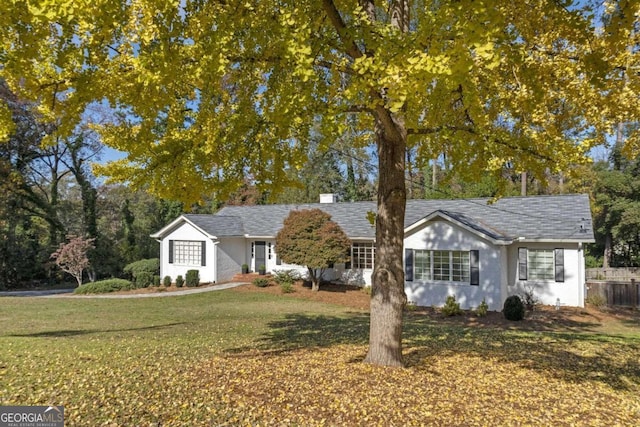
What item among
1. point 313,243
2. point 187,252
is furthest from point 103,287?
point 313,243

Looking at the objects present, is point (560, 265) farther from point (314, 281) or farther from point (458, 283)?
point (314, 281)

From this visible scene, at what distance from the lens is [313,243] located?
1870cm

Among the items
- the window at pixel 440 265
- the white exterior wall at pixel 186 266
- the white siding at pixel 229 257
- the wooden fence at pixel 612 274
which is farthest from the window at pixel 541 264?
the white exterior wall at pixel 186 266

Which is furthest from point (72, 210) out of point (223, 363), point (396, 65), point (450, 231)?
point (396, 65)

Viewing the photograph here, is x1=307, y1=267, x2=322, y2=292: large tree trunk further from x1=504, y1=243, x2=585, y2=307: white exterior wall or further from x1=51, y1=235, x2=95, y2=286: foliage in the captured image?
x1=51, y1=235, x2=95, y2=286: foliage

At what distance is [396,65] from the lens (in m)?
3.85

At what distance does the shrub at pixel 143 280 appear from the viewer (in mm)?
22391

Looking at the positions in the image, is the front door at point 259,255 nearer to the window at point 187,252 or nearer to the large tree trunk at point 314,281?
the window at point 187,252

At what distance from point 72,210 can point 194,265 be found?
1149cm

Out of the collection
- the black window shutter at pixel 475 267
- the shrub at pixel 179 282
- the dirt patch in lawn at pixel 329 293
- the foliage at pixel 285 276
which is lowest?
the dirt patch in lawn at pixel 329 293

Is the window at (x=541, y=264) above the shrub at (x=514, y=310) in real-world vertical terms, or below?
above

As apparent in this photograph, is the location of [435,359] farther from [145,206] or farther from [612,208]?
[145,206]

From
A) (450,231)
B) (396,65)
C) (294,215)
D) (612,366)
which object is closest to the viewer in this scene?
(396,65)

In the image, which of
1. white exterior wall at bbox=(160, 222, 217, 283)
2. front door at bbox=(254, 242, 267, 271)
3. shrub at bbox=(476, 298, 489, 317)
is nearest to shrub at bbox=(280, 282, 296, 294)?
front door at bbox=(254, 242, 267, 271)
